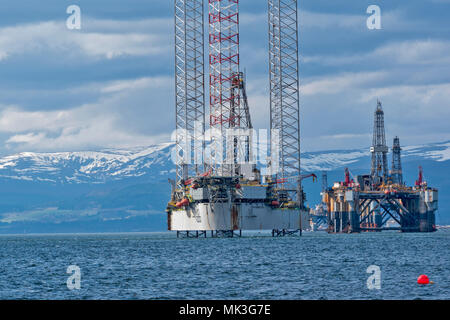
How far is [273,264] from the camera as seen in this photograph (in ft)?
292

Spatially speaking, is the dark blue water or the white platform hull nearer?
the dark blue water

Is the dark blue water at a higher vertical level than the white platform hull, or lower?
lower

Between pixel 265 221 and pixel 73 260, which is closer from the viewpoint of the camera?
pixel 73 260

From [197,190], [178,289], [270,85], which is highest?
[270,85]

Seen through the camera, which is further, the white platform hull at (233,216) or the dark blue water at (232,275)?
the white platform hull at (233,216)

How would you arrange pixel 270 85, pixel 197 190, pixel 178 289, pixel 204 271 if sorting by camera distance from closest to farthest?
pixel 178 289, pixel 204 271, pixel 197 190, pixel 270 85

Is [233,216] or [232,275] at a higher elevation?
[233,216]

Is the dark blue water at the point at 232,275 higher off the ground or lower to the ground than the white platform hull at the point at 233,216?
lower

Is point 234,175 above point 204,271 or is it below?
above

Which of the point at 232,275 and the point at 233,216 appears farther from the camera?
the point at 233,216
